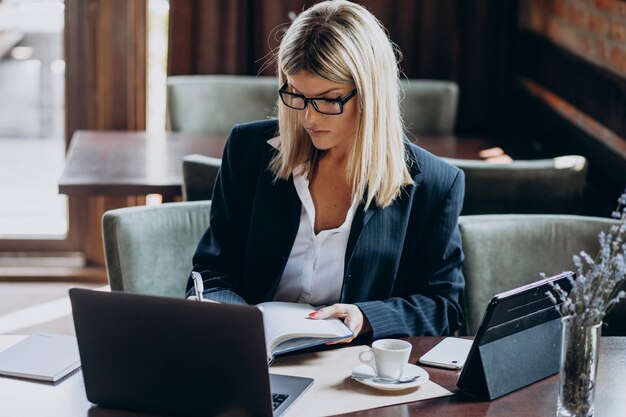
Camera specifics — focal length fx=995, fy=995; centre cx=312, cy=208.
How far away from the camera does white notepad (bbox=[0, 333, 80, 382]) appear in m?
1.66

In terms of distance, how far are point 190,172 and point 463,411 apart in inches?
49.0

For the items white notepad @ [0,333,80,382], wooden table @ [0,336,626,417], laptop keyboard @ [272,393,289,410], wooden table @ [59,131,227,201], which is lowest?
wooden table @ [0,336,626,417]

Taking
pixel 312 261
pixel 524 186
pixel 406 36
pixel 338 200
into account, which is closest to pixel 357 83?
pixel 338 200

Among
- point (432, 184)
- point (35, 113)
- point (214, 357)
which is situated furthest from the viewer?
point (35, 113)

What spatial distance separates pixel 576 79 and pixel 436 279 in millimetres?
1577

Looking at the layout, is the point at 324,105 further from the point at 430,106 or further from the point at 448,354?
the point at 430,106

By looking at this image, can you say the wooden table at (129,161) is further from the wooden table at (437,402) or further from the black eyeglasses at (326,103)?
the wooden table at (437,402)

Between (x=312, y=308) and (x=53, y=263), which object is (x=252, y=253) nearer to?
(x=312, y=308)

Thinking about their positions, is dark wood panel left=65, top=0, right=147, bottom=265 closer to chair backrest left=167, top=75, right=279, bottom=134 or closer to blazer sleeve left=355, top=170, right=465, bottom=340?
chair backrest left=167, top=75, right=279, bottom=134

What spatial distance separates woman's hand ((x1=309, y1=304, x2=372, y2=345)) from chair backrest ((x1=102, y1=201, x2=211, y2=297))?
496 mm

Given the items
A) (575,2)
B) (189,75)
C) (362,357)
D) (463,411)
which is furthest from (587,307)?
(189,75)

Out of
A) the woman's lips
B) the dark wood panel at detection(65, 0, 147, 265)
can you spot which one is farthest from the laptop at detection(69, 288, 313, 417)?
the dark wood panel at detection(65, 0, 147, 265)

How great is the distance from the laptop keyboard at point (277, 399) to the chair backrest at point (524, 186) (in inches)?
49.5

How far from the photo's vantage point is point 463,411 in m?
1.57
